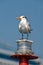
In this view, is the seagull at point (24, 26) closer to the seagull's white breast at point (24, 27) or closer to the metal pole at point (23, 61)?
the seagull's white breast at point (24, 27)

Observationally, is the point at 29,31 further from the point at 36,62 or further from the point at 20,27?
the point at 36,62

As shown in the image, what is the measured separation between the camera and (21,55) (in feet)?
122

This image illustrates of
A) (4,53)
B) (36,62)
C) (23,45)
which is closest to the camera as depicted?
(23,45)

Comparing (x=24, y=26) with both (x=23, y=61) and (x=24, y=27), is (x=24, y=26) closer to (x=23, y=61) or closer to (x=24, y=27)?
(x=24, y=27)

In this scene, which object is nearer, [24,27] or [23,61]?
[23,61]

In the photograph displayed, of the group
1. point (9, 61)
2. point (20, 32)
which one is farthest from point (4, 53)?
point (20, 32)

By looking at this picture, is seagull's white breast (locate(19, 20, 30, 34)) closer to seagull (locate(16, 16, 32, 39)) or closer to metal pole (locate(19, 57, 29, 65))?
seagull (locate(16, 16, 32, 39))

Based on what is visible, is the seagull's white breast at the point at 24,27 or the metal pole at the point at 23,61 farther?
the seagull's white breast at the point at 24,27

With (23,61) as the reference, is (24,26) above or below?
above

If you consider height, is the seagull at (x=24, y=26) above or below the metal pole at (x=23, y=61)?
above

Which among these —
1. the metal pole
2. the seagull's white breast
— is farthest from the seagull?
the metal pole

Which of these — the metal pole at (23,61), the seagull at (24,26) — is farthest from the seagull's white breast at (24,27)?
the metal pole at (23,61)

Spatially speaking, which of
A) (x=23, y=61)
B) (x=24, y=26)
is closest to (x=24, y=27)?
(x=24, y=26)

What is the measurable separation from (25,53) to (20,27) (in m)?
3.36
